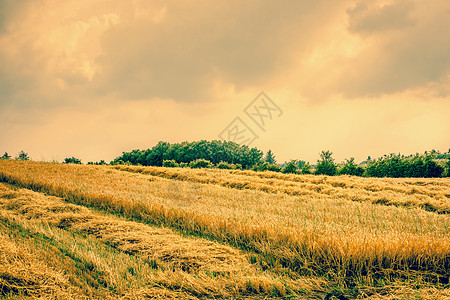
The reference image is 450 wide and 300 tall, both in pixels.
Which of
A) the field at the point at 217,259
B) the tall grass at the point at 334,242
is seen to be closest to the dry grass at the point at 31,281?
the field at the point at 217,259

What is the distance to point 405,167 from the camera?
3053cm

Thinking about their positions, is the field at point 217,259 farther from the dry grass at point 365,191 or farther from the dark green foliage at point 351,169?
the dark green foliage at point 351,169

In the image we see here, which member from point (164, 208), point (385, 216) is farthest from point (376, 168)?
point (164, 208)

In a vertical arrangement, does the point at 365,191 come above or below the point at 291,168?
below

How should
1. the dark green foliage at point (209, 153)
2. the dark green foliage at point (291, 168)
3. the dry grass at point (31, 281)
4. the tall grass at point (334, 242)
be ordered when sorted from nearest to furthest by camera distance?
1. the dry grass at point (31, 281)
2. the tall grass at point (334, 242)
3. the dark green foliage at point (291, 168)
4. the dark green foliage at point (209, 153)

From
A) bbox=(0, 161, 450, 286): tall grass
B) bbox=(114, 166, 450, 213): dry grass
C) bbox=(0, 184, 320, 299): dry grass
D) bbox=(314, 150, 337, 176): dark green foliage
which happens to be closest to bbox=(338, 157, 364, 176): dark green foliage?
bbox=(314, 150, 337, 176): dark green foliage

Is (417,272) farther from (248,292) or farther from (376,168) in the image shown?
(376,168)

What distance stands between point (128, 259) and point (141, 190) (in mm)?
7112

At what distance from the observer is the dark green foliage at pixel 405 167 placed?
2870 centimetres

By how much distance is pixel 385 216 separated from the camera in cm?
732

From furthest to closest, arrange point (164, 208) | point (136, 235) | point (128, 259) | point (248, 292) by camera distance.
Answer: point (164, 208), point (136, 235), point (128, 259), point (248, 292)

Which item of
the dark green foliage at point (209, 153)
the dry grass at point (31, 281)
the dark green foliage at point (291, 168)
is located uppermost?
the dark green foliage at point (209, 153)

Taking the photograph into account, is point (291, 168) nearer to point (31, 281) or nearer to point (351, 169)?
point (351, 169)

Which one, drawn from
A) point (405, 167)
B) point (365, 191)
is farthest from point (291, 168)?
point (365, 191)
